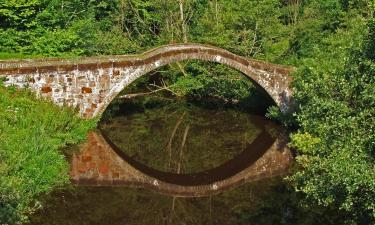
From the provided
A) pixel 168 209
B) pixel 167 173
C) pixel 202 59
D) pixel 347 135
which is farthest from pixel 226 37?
pixel 347 135

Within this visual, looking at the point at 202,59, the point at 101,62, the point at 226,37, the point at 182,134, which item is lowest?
the point at 182,134

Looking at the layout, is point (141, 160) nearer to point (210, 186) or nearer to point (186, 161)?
point (186, 161)

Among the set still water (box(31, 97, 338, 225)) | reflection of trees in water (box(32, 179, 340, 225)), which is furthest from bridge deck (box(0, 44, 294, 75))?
reflection of trees in water (box(32, 179, 340, 225))

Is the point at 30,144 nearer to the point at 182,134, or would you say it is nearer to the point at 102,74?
the point at 102,74

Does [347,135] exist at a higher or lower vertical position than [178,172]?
higher

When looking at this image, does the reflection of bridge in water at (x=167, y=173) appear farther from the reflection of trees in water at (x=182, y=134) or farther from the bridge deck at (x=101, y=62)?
the bridge deck at (x=101, y=62)

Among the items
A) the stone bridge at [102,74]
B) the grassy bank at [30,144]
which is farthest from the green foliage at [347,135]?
the stone bridge at [102,74]

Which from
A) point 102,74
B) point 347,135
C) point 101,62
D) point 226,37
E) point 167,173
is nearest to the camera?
point 347,135
